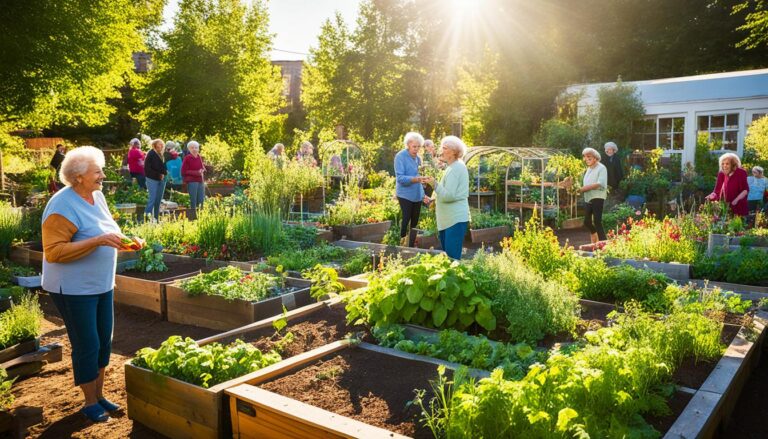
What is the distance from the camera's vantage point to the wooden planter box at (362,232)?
958cm

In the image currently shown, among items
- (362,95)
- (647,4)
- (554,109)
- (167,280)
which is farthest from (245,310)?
(647,4)

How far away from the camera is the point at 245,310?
213 inches

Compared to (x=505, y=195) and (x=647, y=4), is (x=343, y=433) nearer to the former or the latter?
(x=505, y=195)

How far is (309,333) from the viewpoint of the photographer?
179 inches

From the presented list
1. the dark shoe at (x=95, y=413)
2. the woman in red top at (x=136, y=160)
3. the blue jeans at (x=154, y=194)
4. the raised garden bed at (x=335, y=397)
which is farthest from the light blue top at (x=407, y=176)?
the woman in red top at (x=136, y=160)

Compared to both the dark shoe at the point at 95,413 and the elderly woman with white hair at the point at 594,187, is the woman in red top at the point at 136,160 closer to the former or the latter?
the elderly woman with white hair at the point at 594,187

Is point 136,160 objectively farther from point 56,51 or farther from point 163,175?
point 56,51

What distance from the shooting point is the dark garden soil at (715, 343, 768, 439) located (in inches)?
137

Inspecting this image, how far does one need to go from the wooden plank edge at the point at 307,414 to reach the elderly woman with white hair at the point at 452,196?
3.49 metres

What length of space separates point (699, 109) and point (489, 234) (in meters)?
10.8

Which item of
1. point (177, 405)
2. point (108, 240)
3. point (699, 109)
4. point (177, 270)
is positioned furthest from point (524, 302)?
point (699, 109)

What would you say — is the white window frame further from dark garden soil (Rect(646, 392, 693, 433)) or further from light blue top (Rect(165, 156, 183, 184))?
dark garden soil (Rect(646, 392, 693, 433))

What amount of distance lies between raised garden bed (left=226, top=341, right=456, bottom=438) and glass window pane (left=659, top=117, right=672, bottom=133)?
17048 mm

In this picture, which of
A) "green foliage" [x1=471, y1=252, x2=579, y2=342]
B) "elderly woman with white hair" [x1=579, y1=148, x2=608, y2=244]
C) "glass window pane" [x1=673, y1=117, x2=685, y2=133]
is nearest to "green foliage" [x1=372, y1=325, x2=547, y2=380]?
"green foliage" [x1=471, y1=252, x2=579, y2=342]
